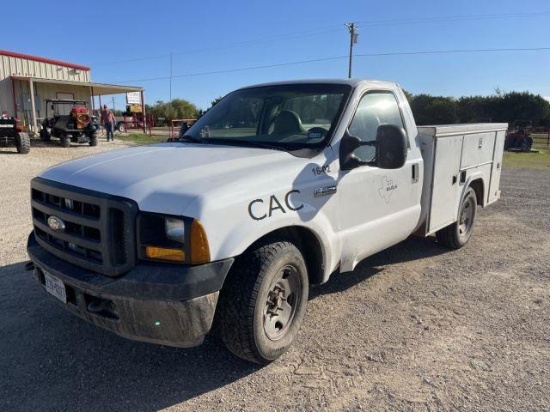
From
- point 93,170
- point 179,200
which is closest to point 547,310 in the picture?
point 179,200

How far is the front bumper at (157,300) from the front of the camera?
2.59m

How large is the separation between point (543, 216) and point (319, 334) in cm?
617

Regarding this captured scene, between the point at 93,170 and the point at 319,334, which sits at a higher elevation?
the point at 93,170

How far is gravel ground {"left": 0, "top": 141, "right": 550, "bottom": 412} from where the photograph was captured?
2875 mm

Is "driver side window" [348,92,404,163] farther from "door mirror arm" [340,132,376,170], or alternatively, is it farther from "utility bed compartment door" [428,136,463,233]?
"utility bed compartment door" [428,136,463,233]

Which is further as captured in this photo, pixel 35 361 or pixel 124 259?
pixel 35 361

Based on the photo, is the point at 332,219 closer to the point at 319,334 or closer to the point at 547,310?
the point at 319,334

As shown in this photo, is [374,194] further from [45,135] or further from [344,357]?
[45,135]

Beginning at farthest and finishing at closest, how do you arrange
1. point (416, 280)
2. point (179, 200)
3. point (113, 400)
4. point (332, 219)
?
1. point (416, 280)
2. point (332, 219)
3. point (113, 400)
4. point (179, 200)

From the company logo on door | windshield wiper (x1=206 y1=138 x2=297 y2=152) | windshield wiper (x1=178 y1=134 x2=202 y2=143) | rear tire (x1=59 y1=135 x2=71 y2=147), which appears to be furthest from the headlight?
rear tire (x1=59 y1=135 x2=71 y2=147)

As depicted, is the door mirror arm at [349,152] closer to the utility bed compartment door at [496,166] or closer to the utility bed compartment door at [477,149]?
the utility bed compartment door at [477,149]

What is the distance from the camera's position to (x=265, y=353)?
3105mm

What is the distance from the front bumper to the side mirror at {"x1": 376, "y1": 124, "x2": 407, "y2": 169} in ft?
4.78

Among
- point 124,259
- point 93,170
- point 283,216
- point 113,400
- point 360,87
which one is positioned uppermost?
point 360,87
